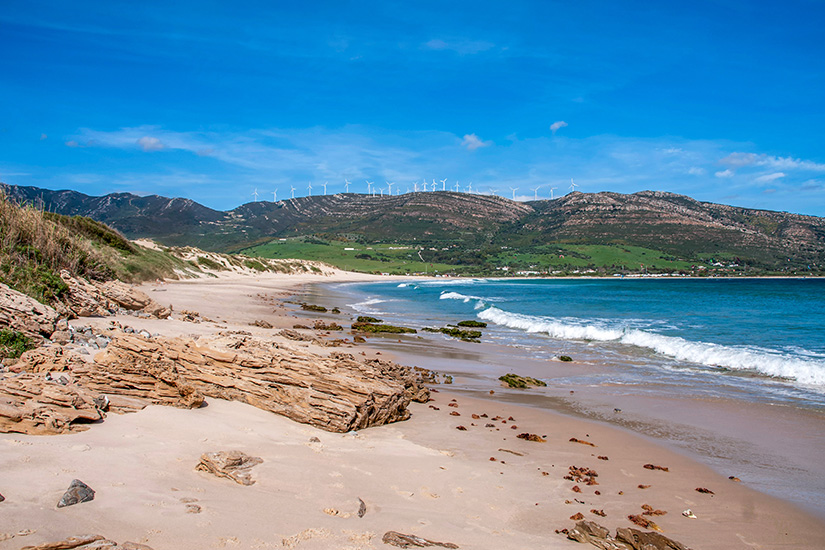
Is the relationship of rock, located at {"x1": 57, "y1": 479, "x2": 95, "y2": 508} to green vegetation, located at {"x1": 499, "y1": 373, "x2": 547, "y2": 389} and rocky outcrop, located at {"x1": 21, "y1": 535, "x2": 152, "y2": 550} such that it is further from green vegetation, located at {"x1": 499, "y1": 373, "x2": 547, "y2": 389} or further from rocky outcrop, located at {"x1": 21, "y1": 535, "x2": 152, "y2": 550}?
green vegetation, located at {"x1": 499, "y1": 373, "x2": 547, "y2": 389}

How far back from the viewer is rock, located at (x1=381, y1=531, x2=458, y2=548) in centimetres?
426

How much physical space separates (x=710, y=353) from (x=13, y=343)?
2053cm

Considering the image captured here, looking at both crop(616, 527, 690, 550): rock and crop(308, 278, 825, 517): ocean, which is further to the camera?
crop(308, 278, 825, 517): ocean

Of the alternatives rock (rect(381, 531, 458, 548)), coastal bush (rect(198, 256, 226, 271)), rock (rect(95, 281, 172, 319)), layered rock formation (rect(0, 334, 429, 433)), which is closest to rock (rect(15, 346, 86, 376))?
layered rock formation (rect(0, 334, 429, 433))

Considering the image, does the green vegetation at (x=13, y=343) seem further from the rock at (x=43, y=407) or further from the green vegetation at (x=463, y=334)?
the green vegetation at (x=463, y=334)

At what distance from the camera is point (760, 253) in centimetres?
14525

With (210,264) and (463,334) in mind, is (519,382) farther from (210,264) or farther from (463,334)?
(210,264)

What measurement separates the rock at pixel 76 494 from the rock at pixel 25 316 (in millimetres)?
5655

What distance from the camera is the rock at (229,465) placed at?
204 inches

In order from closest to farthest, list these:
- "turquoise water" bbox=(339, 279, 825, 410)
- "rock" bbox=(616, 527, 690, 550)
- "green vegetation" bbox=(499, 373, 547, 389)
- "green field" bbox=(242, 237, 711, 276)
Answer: "rock" bbox=(616, 527, 690, 550)
"green vegetation" bbox=(499, 373, 547, 389)
"turquoise water" bbox=(339, 279, 825, 410)
"green field" bbox=(242, 237, 711, 276)

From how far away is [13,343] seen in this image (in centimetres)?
781

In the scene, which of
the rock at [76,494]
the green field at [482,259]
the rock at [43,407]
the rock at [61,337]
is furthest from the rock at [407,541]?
the green field at [482,259]

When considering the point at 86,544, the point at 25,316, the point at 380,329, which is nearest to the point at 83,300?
the point at 25,316

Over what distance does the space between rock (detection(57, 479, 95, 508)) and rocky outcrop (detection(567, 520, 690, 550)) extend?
4.61m
